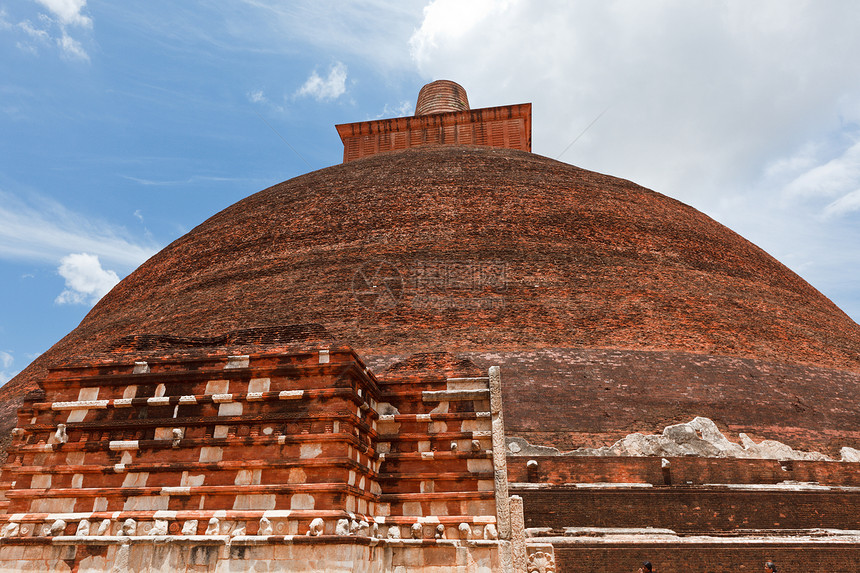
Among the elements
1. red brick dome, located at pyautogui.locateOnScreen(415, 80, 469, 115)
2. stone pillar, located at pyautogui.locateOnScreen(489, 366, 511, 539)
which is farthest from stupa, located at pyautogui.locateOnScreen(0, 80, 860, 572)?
red brick dome, located at pyautogui.locateOnScreen(415, 80, 469, 115)

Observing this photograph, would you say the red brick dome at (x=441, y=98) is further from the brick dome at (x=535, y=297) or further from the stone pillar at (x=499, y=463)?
the stone pillar at (x=499, y=463)

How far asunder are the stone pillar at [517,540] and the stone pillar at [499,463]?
0.20 ft

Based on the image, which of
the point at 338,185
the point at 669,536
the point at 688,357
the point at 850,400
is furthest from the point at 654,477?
the point at 338,185

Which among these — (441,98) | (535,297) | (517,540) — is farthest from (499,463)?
(441,98)

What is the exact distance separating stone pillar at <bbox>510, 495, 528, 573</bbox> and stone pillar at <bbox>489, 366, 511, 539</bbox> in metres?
0.06

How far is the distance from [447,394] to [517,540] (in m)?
1.50

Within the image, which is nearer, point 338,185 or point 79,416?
point 79,416

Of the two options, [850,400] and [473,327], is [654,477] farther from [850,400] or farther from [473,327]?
[850,400]

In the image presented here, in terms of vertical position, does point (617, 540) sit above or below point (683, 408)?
below

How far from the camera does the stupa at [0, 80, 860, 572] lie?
16.6 ft

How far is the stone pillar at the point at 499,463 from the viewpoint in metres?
5.45

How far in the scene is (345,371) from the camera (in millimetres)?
5238

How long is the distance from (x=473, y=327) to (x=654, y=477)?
396 cm

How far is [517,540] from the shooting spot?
5.42 meters
